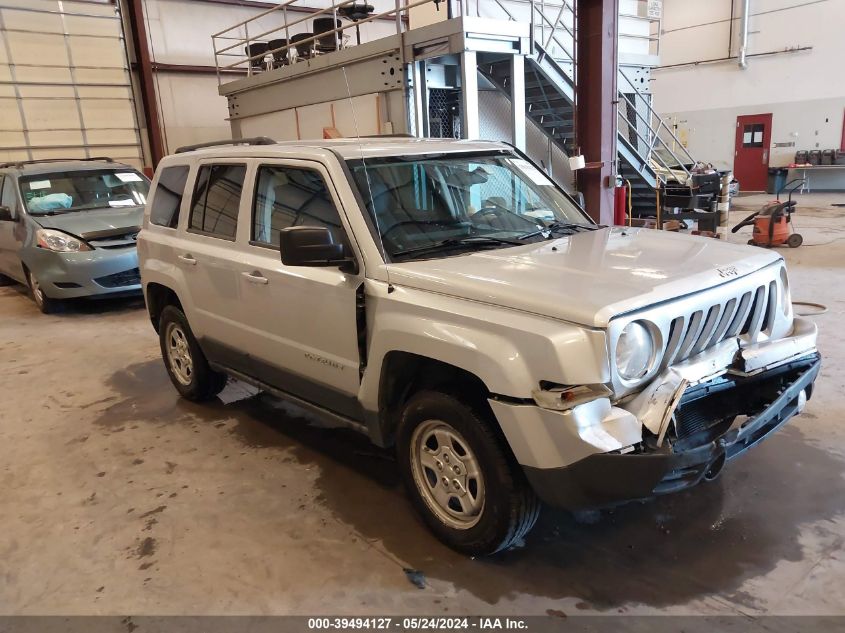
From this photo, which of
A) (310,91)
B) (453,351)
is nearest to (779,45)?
(310,91)

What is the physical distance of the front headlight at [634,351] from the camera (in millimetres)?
2248

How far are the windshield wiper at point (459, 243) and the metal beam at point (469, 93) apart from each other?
476cm

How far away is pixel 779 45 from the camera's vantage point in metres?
19.2

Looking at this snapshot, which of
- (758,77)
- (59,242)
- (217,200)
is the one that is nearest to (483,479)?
(217,200)

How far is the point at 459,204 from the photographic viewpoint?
3283 millimetres

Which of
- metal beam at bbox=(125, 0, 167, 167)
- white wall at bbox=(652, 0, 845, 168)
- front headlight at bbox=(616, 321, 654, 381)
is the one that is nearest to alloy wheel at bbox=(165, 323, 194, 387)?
front headlight at bbox=(616, 321, 654, 381)

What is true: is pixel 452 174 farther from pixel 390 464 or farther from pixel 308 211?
pixel 390 464

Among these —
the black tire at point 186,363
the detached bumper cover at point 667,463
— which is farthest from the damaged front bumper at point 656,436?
the black tire at point 186,363

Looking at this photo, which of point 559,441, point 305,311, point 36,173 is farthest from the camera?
point 36,173

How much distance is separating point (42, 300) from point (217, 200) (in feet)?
17.3

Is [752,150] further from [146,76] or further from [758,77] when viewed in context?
[146,76]

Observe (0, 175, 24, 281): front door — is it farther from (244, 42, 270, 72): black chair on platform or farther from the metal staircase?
the metal staircase

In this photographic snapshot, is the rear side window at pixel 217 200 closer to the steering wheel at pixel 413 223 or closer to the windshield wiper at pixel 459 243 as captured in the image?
the steering wheel at pixel 413 223

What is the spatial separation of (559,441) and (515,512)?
1.44 ft
